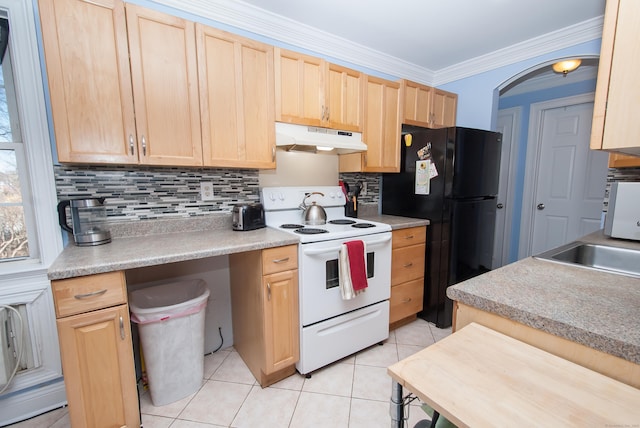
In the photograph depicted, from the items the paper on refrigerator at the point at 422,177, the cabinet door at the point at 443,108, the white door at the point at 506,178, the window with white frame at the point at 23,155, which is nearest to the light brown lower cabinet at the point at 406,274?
Result: the paper on refrigerator at the point at 422,177

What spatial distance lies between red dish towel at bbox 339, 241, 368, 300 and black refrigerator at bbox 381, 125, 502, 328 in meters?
0.89

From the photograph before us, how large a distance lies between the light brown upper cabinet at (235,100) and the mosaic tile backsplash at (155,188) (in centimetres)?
30

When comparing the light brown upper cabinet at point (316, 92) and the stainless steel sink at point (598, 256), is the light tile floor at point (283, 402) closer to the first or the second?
the stainless steel sink at point (598, 256)

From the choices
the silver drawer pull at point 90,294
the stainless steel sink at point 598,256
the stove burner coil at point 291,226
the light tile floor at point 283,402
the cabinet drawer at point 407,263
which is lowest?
the light tile floor at point 283,402

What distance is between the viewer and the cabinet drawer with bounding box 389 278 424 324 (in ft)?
7.34

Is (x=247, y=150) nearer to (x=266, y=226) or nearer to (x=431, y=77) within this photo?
(x=266, y=226)

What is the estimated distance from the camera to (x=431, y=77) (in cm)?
305

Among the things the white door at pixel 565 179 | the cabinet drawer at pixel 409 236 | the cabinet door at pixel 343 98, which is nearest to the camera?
the cabinet door at pixel 343 98

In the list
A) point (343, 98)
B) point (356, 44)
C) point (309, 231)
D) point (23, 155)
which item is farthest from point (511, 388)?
point (356, 44)

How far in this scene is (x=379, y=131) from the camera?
2367 mm

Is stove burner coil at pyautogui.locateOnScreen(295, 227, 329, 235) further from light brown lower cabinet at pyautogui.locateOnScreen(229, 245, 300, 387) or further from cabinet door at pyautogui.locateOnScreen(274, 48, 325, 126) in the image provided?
cabinet door at pyautogui.locateOnScreen(274, 48, 325, 126)

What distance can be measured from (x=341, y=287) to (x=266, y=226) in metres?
0.69

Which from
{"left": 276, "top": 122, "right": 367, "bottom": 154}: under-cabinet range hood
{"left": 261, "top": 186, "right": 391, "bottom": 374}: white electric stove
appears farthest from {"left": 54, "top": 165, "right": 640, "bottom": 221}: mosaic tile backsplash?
{"left": 276, "top": 122, "right": 367, "bottom": 154}: under-cabinet range hood

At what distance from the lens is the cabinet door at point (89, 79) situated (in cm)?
127
